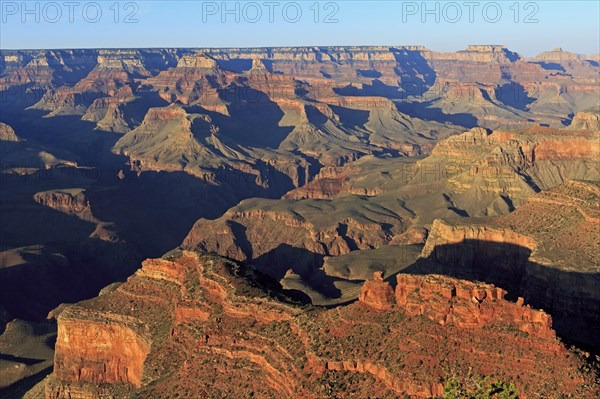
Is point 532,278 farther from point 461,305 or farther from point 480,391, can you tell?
point 480,391

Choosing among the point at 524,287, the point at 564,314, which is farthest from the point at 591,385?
the point at 524,287

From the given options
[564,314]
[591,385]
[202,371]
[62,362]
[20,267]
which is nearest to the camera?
[591,385]

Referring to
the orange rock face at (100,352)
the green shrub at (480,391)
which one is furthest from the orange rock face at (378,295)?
the orange rock face at (100,352)

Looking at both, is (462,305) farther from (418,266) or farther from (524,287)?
(418,266)

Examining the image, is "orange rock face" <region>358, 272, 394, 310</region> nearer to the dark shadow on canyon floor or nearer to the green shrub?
the green shrub

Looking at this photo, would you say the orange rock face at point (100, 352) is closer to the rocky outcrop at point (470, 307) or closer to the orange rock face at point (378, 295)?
the orange rock face at point (378, 295)

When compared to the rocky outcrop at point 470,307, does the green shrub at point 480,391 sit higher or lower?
lower

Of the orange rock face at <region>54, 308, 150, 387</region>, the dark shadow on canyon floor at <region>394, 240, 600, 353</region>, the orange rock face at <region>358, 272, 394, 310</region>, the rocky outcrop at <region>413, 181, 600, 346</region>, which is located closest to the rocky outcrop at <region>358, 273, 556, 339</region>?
the orange rock face at <region>358, 272, 394, 310</region>

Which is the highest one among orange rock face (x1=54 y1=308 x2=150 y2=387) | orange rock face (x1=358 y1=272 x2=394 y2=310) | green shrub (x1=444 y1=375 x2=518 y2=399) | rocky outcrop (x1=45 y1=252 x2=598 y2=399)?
orange rock face (x1=358 y1=272 x2=394 y2=310)
